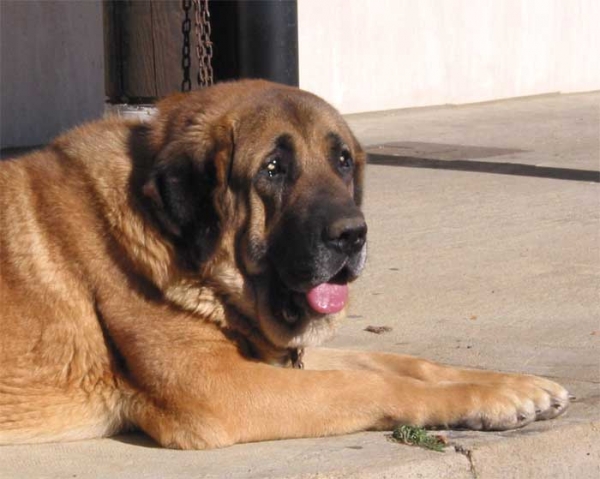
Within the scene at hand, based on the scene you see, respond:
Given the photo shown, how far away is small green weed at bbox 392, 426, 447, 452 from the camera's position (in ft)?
14.7

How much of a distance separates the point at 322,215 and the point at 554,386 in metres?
1.10

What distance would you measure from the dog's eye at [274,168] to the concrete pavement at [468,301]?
0.96 m

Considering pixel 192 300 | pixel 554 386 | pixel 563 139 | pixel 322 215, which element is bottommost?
pixel 563 139

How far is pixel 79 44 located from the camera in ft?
43.7

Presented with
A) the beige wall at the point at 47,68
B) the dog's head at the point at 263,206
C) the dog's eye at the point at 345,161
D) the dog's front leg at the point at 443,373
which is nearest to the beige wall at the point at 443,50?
the beige wall at the point at 47,68

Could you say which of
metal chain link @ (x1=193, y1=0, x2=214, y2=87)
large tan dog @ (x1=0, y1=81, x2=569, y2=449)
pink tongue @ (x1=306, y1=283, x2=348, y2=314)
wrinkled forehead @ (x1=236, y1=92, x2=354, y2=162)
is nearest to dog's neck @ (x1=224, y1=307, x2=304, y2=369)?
large tan dog @ (x1=0, y1=81, x2=569, y2=449)

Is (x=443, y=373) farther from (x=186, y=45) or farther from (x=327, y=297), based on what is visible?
(x=186, y=45)

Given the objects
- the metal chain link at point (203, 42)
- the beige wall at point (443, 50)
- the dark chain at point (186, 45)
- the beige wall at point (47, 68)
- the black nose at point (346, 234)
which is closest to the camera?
the black nose at point (346, 234)

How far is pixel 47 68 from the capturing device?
13.1 meters

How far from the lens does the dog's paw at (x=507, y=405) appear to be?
462 cm

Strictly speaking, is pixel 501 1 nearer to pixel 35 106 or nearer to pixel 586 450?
pixel 35 106

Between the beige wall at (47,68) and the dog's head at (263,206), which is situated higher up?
the dog's head at (263,206)

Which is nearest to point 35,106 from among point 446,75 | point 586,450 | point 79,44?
point 79,44

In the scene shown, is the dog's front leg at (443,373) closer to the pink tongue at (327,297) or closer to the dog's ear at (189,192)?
the pink tongue at (327,297)
